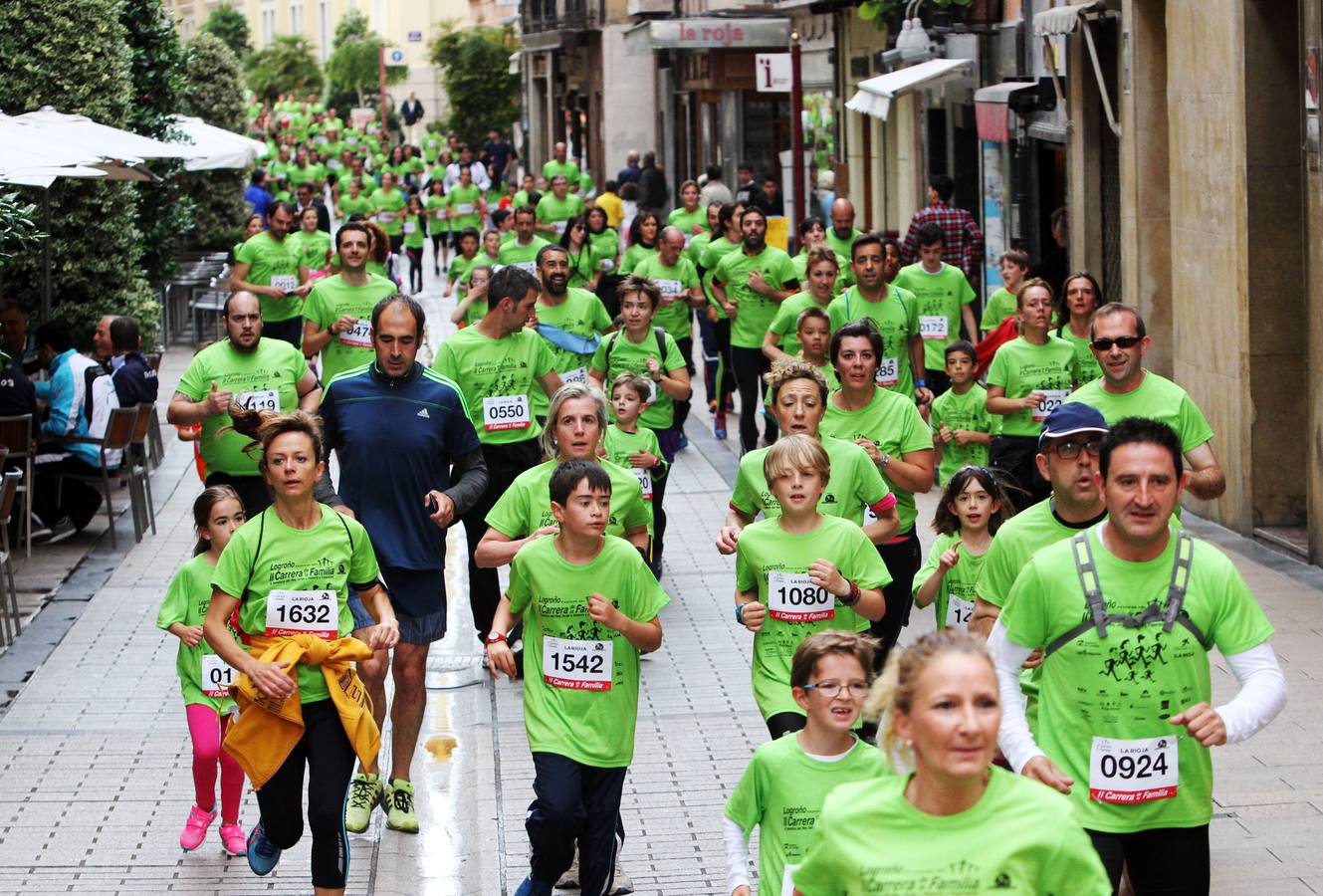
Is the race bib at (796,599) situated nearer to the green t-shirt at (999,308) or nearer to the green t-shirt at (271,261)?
the green t-shirt at (999,308)

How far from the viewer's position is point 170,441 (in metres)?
19.4

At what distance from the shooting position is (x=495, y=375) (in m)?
10.4

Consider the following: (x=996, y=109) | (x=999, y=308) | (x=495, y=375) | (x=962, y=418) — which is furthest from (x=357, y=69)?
(x=495, y=375)

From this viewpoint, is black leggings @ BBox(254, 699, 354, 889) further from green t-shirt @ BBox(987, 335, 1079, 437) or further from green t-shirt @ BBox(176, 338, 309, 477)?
green t-shirt @ BBox(987, 335, 1079, 437)

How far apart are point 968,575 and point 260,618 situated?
251 cm

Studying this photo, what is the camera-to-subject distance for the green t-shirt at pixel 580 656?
6.85m

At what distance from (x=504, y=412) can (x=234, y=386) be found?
129 cm

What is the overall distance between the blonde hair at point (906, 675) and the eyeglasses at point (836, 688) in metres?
1.34

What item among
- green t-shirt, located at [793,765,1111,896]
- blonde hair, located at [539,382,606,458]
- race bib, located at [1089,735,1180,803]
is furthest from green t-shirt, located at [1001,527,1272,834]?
blonde hair, located at [539,382,606,458]

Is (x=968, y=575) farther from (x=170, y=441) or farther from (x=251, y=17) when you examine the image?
(x=251, y=17)

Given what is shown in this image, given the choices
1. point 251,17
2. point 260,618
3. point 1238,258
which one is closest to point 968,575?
point 260,618

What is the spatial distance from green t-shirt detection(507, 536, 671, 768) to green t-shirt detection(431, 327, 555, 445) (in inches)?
135

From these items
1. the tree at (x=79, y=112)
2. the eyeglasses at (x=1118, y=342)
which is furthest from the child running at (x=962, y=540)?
the tree at (x=79, y=112)

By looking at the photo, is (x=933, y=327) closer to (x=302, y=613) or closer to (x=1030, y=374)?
(x=1030, y=374)
